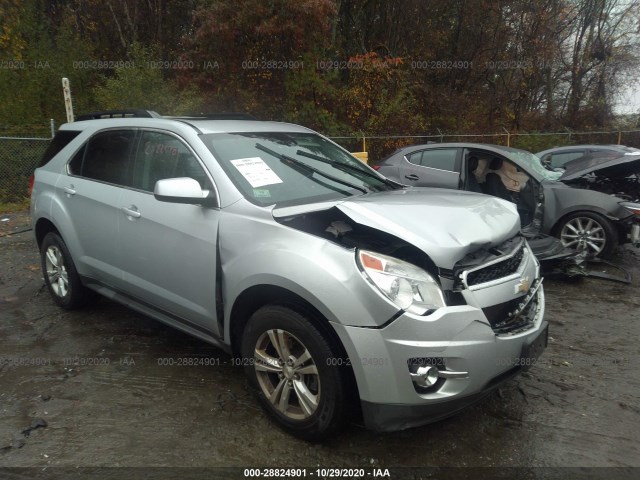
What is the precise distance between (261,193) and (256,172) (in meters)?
0.21

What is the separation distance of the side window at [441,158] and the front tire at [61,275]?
4.84 meters

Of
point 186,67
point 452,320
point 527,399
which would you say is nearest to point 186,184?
point 452,320

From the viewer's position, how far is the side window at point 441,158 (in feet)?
22.9

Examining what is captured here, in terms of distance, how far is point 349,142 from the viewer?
49.7 ft

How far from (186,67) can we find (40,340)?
12377mm

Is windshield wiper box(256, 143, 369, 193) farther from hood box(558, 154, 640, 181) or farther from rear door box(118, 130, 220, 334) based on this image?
hood box(558, 154, 640, 181)

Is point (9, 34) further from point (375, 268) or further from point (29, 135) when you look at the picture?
point (375, 268)

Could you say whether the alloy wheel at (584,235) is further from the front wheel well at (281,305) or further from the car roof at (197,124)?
the front wheel well at (281,305)

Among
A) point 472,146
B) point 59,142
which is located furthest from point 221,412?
point 472,146

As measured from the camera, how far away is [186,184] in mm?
3061

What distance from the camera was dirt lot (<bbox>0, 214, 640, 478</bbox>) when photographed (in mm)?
2703

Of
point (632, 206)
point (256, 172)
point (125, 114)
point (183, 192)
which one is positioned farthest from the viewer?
point (632, 206)

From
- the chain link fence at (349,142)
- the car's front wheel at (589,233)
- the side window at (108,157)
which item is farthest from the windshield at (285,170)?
the chain link fence at (349,142)

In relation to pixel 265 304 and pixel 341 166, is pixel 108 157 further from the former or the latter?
pixel 265 304
